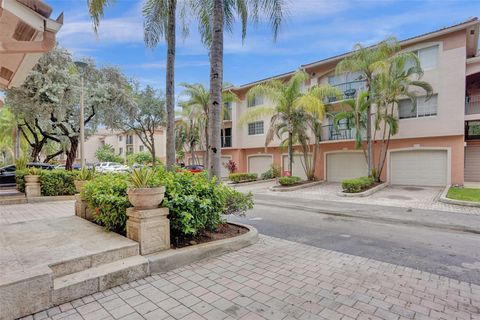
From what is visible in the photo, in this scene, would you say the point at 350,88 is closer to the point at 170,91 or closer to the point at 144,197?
the point at 170,91

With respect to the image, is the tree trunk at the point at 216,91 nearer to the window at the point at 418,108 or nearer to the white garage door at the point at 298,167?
the window at the point at 418,108

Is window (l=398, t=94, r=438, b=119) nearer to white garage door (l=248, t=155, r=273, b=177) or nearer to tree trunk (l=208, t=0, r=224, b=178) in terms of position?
white garage door (l=248, t=155, r=273, b=177)

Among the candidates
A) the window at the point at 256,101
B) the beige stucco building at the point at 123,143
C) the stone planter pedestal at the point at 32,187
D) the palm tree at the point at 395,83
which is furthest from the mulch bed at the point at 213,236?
the beige stucco building at the point at 123,143

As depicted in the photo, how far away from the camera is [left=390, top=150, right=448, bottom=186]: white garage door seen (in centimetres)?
1614

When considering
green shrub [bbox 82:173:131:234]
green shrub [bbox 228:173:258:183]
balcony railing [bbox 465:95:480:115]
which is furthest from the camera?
green shrub [bbox 228:173:258:183]

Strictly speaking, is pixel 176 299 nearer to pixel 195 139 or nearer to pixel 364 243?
pixel 364 243

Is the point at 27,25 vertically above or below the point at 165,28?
below

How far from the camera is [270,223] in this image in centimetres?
827

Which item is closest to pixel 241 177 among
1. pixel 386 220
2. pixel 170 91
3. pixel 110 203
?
pixel 386 220

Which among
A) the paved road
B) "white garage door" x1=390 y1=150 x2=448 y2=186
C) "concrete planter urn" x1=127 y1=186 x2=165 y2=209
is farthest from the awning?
"white garage door" x1=390 y1=150 x2=448 y2=186

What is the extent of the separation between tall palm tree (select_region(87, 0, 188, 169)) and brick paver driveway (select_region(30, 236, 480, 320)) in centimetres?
418

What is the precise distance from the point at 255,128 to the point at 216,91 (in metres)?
19.4

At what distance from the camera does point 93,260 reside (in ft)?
12.8

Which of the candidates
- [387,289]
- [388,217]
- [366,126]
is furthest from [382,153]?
[387,289]
